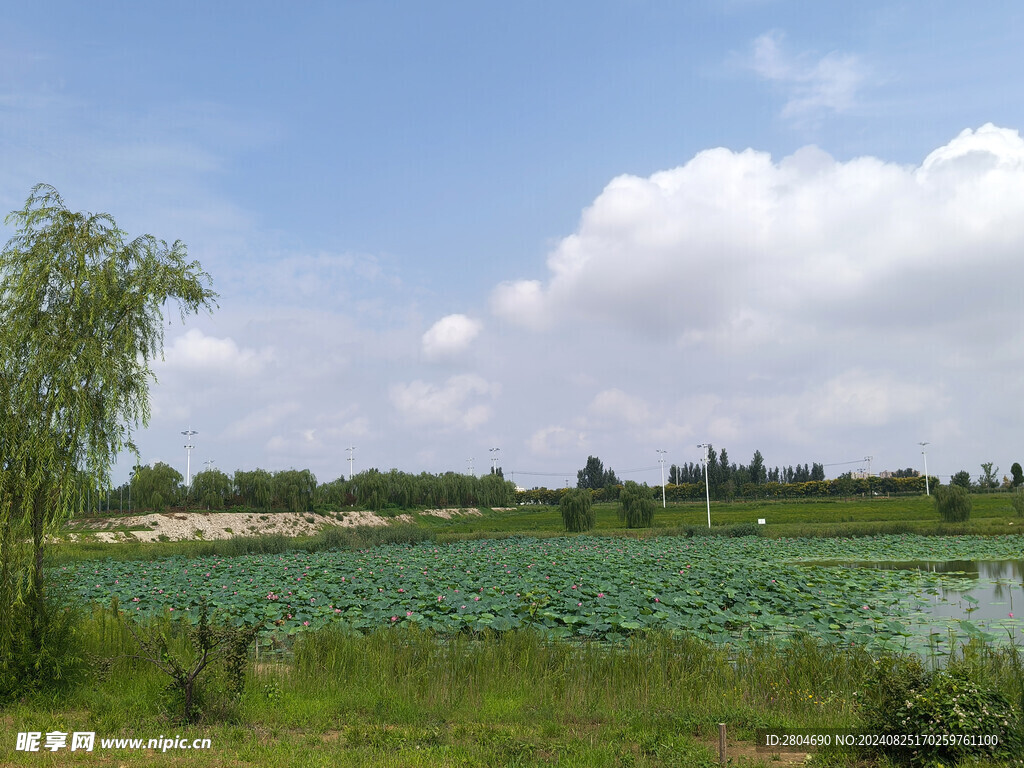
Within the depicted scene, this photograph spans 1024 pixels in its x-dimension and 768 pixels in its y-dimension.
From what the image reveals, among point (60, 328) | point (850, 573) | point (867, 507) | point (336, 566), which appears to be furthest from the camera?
point (867, 507)

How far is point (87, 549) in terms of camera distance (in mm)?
35875

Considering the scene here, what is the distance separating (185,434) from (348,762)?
83.5 meters

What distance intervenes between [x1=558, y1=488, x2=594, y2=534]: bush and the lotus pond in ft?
79.6

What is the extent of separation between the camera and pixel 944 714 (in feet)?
18.9

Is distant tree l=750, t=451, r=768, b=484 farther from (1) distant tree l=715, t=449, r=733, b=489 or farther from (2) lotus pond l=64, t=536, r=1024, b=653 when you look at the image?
(2) lotus pond l=64, t=536, r=1024, b=653

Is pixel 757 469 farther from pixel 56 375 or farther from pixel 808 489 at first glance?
pixel 56 375

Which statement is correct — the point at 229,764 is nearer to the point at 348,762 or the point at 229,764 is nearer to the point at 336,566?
the point at 348,762

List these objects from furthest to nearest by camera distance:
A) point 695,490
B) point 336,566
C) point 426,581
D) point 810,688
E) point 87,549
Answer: point 695,490
point 87,549
point 336,566
point 426,581
point 810,688

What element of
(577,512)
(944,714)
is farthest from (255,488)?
(944,714)

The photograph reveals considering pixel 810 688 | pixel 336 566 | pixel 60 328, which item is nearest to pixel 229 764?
pixel 60 328

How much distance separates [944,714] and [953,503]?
46283 millimetres

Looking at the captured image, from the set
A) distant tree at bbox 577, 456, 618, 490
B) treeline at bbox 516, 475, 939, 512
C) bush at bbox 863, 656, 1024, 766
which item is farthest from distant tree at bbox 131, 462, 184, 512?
distant tree at bbox 577, 456, 618, 490

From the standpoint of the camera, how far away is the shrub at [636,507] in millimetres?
52875

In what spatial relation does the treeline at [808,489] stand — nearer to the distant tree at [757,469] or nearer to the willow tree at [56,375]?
the distant tree at [757,469]
